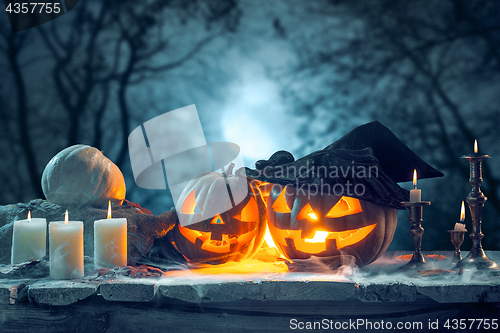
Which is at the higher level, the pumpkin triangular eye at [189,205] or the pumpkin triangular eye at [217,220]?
the pumpkin triangular eye at [189,205]

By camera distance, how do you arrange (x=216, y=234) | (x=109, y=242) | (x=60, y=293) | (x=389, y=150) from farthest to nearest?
1. (x=389, y=150)
2. (x=216, y=234)
3. (x=109, y=242)
4. (x=60, y=293)

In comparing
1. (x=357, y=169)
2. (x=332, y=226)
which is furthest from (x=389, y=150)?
(x=332, y=226)

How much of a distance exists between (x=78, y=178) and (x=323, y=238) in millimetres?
932

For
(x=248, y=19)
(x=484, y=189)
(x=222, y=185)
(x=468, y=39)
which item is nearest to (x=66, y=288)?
(x=222, y=185)

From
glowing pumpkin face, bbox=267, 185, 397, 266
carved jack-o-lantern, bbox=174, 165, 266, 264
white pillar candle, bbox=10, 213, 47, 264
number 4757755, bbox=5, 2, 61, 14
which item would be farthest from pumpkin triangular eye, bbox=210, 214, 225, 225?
number 4757755, bbox=5, 2, 61, 14

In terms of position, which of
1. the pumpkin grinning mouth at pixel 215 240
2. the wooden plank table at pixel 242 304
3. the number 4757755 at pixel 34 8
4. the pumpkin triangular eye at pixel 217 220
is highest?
the number 4757755 at pixel 34 8

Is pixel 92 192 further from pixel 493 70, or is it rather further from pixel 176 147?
pixel 493 70

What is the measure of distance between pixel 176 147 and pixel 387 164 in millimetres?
1274

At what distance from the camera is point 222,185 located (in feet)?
4.21

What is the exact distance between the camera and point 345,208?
1159 millimetres

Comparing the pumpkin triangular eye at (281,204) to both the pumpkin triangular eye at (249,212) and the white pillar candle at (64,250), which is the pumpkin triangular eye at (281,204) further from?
the white pillar candle at (64,250)

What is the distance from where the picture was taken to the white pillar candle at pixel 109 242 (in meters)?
1.08

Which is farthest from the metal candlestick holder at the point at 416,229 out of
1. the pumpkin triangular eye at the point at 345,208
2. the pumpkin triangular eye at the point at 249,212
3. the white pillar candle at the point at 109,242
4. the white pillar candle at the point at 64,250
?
the white pillar candle at the point at 64,250

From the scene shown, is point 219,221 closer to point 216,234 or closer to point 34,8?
point 216,234
